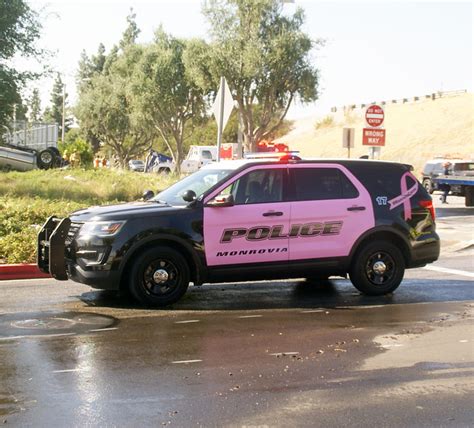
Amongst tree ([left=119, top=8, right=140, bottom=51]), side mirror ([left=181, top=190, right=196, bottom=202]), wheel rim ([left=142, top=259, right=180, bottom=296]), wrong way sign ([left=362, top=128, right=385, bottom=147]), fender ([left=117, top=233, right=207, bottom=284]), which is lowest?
wheel rim ([left=142, top=259, right=180, bottom=296])

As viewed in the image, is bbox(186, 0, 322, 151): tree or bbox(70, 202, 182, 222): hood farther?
bbox(186, 0, 322, 151): tree

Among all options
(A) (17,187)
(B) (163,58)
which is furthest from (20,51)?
(B) (163,58)

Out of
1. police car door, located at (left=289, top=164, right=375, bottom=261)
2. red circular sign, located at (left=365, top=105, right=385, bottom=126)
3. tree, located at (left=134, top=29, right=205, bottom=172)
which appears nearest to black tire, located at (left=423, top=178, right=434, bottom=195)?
red circular sign, located at (left=365, top=105, right=385, bottom=126)

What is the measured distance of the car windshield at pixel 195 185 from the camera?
29.7 ft

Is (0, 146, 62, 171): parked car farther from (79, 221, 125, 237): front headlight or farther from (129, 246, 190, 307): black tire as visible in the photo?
(129, 246, 190, 307): black tire

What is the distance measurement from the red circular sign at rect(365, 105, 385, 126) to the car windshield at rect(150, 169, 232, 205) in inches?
365

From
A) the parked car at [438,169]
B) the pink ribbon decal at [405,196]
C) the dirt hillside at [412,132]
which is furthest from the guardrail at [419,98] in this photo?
the pink ribbon decal at [405,196]

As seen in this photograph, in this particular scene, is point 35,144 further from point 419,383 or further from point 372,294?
Answer: point 419,383

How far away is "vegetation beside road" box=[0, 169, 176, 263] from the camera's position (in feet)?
39.8

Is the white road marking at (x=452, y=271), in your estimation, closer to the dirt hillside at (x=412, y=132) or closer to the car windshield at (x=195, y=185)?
the car windshield at (x=195, y=185)

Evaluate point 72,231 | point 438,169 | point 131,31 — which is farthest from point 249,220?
point 131,31

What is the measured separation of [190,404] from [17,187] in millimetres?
17260

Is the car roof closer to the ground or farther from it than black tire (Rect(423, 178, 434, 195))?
farther from it

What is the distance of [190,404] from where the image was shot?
200 inches
